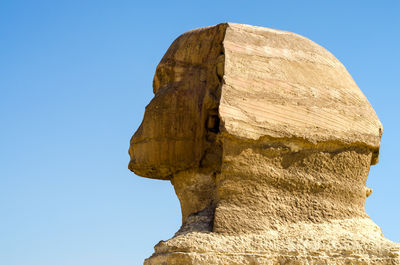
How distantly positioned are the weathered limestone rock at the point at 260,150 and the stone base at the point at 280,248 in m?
0.01

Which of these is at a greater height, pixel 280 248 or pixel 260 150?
pixel 260 150

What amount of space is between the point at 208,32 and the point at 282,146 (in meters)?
1.81

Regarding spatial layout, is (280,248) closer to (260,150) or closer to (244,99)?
(260,150)

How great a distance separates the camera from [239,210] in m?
7.59

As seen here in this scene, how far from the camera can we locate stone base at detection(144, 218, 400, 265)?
23.7ft

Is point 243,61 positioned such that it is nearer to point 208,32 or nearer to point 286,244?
point 208,32

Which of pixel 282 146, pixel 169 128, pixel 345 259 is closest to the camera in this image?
pixel 345 259

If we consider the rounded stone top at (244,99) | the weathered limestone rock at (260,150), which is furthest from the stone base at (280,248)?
the rounded stone top at (244,99)

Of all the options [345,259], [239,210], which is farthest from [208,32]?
[345,259]

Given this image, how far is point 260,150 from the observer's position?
307 inches

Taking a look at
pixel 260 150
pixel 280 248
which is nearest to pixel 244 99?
pixel 260 150

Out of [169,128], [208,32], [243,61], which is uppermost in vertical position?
[208,32]

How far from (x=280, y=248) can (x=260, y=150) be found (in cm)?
113

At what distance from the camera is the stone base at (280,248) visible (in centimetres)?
723
